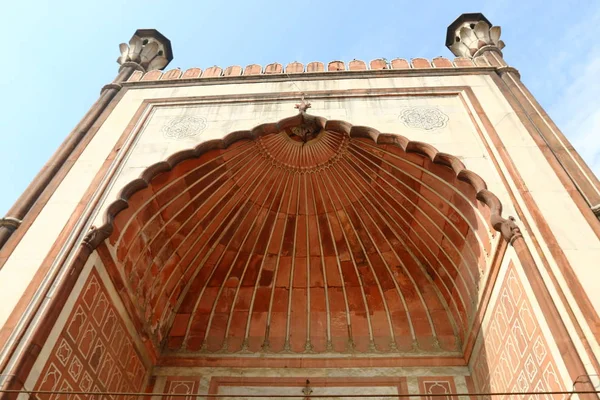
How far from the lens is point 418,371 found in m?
6.96

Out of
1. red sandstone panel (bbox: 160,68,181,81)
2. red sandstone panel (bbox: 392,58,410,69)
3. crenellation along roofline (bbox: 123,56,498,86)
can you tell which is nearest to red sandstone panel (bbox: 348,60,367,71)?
crenellation along roofline (bbox: 123,56,498,86)

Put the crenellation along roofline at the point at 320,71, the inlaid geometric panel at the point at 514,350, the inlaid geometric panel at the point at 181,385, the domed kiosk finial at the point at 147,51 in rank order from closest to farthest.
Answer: the inlaid geometric panel at the point at 514,350 → the inlaid geometric panel at the point at 181,385 → the crenellation along roofline at the point at 320,71 → the domed kiosk finial at the point at 147,51

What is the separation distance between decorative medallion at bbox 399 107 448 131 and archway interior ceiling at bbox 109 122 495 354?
47cm

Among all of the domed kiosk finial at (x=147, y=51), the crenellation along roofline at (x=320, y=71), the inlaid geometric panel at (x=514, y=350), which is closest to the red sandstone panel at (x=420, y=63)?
the crenellation along roofline at (x=320, y=71)

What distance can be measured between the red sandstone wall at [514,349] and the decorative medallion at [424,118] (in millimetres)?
2431

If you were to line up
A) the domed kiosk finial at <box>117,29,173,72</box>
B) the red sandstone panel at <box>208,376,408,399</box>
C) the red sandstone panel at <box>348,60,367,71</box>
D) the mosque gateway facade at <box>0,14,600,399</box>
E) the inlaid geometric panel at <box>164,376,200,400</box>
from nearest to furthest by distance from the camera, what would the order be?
the mosque gateway facade at <box>0,14,600,399</box> < the red sandstone panel at <box>208,376,408,399</box> < the inlaid geometric panel at <box>164,376,200,400</box> < the red sandstone panel at <box>348,60,367,71</box> < the domed kiosk finial at <box>117,29,173,72</box>

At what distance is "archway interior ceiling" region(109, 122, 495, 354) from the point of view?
7078 mm

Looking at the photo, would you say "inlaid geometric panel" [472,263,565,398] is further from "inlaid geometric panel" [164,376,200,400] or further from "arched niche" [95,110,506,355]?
"inlaid geometric panel" [164,376,200,400]

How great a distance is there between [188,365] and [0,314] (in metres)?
2.90

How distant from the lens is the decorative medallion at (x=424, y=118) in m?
7.17

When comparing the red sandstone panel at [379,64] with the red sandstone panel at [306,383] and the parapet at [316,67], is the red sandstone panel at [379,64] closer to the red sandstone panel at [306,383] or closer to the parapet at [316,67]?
the parapet at [316,67]

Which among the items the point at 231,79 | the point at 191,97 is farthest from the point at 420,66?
the point at 191,97

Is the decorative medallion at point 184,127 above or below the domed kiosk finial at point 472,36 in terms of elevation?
below

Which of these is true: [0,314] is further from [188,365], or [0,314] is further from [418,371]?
[418,371]
